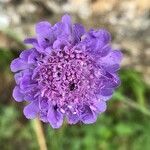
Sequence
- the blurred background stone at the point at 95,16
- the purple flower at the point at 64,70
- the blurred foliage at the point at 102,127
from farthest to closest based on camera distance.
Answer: the blurred foliage at the point at 102,127, the blurred background stone at the point at 95,16, the purple flower at the point at 64,70

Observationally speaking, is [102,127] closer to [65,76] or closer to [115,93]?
[115,93]

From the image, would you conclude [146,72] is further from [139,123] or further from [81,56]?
[81,56]

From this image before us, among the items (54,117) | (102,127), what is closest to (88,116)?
(54,117)

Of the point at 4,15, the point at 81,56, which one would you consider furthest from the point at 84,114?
the point at 4,15

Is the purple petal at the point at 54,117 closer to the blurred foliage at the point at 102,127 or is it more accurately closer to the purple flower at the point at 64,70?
the purple flower at the point at 64,70

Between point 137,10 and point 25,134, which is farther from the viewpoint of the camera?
point 25,134

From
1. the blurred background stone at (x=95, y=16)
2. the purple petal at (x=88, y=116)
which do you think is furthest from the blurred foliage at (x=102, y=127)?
the purple petal at (x=88, y=116)

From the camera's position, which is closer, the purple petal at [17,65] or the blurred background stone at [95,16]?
the purple petal at [17,65]

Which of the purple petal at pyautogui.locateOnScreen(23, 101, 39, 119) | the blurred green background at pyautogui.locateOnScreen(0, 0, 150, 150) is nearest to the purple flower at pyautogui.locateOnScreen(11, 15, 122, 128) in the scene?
the purple petal at pyautogui.locateOnScreen(23, 101, 39, 119)
